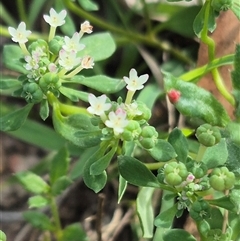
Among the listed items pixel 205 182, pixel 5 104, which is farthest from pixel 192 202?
pixel 5 104

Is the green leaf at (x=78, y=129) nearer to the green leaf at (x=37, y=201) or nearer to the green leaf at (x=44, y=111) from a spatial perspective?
the green leaf at (x=44, y=111)

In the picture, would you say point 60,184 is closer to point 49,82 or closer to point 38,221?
point 38,221

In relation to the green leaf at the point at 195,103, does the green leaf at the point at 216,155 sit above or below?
below

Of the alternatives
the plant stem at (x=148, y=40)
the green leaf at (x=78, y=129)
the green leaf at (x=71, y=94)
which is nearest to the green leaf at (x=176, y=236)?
the green leaf at (x=78, y=129)

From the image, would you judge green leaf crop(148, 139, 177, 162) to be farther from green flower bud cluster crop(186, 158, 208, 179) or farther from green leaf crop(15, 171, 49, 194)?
green leaf crop(15, 171, 49, 194)

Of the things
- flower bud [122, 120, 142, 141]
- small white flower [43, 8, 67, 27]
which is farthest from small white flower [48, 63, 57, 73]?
flower bud [122, 120, 142, 141]

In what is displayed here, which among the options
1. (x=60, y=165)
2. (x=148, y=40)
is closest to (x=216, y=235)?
(x=60, y=165)
